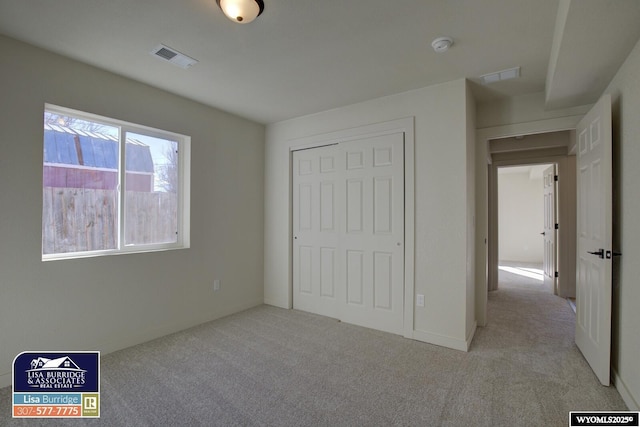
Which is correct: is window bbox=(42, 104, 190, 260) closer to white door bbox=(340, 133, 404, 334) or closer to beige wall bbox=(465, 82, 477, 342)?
white door bbox=(340, 133, 404, 334)

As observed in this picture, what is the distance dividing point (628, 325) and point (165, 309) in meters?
3.89

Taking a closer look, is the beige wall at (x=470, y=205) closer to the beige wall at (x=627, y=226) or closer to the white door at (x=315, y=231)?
the beige wall at (x=627, y=226)

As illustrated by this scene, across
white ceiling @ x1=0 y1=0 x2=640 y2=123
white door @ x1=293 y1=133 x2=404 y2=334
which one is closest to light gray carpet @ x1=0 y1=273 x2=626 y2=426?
white door @ x1=293 y1=133 x2=404 y2=334

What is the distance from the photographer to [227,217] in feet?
12.6

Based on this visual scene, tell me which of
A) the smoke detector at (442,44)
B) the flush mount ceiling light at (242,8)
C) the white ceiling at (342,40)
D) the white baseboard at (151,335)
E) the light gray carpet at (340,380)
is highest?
the white ceiling at (342,40)

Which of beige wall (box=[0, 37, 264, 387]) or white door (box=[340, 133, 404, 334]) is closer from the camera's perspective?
beige wall (box=[0, 37, 264, 387])

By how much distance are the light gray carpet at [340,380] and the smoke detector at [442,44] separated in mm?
2500

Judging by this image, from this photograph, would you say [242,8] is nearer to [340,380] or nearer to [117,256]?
[117,256]

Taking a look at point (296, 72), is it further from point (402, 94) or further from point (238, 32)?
point (402, 94)

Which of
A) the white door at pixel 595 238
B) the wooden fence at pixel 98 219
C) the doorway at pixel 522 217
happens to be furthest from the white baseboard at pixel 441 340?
the doorway at pixel 522 217

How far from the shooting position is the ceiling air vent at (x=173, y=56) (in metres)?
2.35

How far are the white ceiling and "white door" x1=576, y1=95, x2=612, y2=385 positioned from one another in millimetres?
407

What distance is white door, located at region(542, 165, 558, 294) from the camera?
4898 millimetres

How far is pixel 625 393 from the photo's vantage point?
6.57 ft
